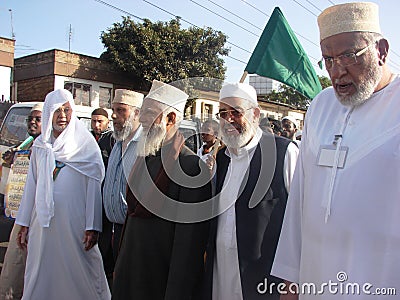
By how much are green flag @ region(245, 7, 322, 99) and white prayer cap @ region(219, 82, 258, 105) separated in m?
1.30

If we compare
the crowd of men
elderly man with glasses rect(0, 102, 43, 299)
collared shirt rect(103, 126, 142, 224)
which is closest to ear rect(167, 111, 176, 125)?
the crowd of men

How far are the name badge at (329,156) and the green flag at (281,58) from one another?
2.46 meters

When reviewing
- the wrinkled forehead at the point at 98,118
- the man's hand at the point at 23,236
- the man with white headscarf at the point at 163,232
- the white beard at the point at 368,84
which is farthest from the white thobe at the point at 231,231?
the wrinkled forehead at the point at 98,118

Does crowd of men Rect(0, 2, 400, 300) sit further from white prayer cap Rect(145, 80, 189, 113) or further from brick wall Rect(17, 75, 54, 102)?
brick wall Rect(17, 75, 54, 102)

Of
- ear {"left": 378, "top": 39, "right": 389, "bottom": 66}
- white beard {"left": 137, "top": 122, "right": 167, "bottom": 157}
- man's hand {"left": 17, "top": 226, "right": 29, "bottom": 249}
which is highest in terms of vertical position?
ear {"left": 378, "top": 39, "right": 389, "bottom": 66}

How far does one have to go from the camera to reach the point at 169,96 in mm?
3221

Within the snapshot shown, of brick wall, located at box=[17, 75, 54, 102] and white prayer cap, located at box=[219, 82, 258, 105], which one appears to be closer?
white prayer cap, located at box=[219, 82, 258, 105]

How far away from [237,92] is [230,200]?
0.80 m

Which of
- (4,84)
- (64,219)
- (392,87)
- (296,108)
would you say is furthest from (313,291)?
(296,108)

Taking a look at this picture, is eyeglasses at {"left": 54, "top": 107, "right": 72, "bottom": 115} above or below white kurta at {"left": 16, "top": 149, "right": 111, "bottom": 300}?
above

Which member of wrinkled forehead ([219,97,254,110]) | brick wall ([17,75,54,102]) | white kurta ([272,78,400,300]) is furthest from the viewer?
brick wall ([17,75,54,102])

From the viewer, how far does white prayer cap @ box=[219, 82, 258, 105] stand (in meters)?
3.08

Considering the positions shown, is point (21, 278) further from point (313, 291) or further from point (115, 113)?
point (313, 291)

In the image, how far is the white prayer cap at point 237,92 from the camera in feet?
10.1
